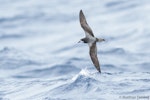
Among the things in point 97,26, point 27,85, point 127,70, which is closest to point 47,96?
point 27,85

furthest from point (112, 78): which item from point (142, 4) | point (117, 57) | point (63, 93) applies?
point (142, 4)

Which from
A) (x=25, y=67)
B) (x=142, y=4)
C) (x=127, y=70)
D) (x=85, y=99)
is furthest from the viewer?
(x=142, y=4)

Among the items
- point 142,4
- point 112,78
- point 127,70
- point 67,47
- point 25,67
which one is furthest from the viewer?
point 142,4

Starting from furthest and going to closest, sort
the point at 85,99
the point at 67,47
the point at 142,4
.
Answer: the point at 142,4, the point at 67,47, the point at 85,99

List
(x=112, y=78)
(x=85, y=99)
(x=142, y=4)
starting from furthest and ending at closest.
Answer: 1. (x=142, y=4)
2. (x=112, y=78)
3. (x=85, y=99)

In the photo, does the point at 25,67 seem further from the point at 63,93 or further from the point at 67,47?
the point at 63,93

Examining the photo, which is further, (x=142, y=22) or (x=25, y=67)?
(x=142, y=22)

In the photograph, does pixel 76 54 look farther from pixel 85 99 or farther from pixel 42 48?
pixel 85 99
